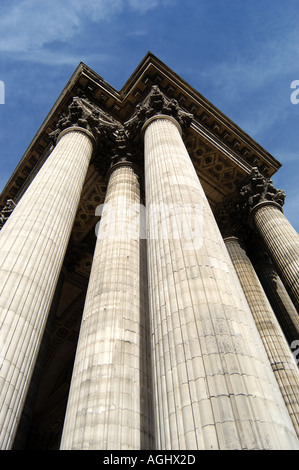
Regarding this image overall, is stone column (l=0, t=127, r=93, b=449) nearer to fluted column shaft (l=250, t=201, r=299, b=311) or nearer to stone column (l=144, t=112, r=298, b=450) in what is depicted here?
stone column (l=144, t=112, r=298, b=450)

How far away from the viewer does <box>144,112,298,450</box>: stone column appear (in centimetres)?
384

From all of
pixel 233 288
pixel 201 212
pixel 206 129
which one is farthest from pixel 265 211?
pixel 233 288

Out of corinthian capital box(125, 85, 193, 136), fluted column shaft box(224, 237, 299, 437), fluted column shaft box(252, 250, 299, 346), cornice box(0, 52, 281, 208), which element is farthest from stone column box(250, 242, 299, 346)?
corinthian capital box(125, 85, 193, 136)

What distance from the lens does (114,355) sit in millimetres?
6250

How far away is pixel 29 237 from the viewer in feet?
24.3

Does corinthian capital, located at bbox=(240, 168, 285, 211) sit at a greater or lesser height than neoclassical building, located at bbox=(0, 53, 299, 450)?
greater

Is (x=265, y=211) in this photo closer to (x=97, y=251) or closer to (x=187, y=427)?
(x=97, y=251)

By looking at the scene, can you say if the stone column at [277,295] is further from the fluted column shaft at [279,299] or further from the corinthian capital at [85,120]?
the corinthian capital at [85,120]

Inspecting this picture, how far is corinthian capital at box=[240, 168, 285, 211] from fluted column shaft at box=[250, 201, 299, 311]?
39 cm

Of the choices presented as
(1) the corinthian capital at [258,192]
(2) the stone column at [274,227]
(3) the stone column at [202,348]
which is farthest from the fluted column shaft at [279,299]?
(3) the stone column at [202,348]

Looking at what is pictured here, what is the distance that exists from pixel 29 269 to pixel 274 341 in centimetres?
744

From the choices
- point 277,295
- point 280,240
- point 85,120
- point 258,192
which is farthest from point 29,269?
point 258,192
